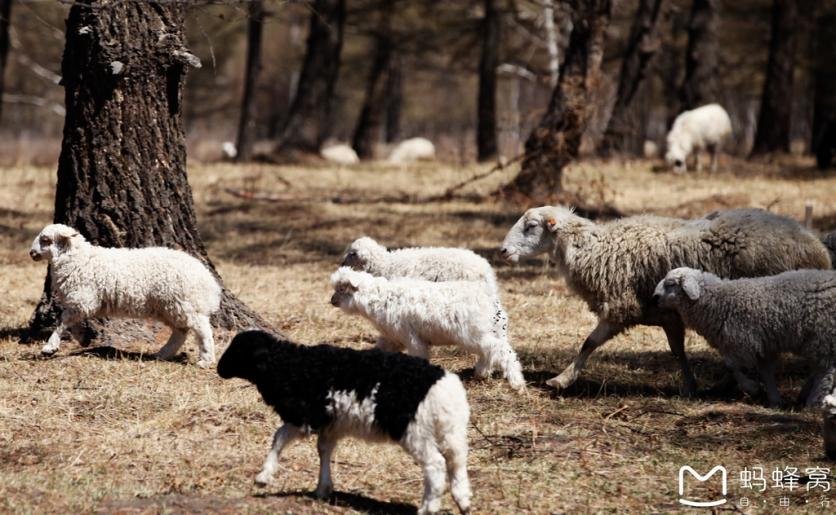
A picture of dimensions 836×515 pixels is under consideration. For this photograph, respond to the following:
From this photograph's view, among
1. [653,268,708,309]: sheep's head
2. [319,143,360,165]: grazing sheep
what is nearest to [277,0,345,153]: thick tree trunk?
[319,143,360,165]: grazing sheep

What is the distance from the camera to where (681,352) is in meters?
8.66

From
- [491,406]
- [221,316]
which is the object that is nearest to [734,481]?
[491,406]

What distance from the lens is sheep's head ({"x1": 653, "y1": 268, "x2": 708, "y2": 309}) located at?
26.7ft

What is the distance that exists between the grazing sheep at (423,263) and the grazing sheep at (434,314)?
71cm

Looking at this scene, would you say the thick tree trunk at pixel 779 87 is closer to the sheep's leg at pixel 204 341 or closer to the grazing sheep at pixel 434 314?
→ the grazing sheep at pixel 434 314

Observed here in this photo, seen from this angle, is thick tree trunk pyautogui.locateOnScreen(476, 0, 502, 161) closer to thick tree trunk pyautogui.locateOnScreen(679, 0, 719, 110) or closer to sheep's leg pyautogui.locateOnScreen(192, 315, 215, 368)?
thick tree trunk pyautogui.locateOnScreen(679, 0, 719, 110)

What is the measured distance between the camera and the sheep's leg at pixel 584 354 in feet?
28.0

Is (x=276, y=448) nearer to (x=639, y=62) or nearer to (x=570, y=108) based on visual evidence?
(x=570, y=108)

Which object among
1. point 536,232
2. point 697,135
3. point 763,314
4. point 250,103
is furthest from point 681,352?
point 250,103

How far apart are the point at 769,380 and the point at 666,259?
1232 mm

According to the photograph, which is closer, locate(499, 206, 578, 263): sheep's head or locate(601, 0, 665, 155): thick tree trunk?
locate(499, 206, 578, 263): sheep's head

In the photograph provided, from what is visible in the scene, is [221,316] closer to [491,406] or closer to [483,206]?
[491,406]

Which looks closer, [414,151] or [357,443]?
[357,443]

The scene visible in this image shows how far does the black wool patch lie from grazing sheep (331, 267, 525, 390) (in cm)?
215
